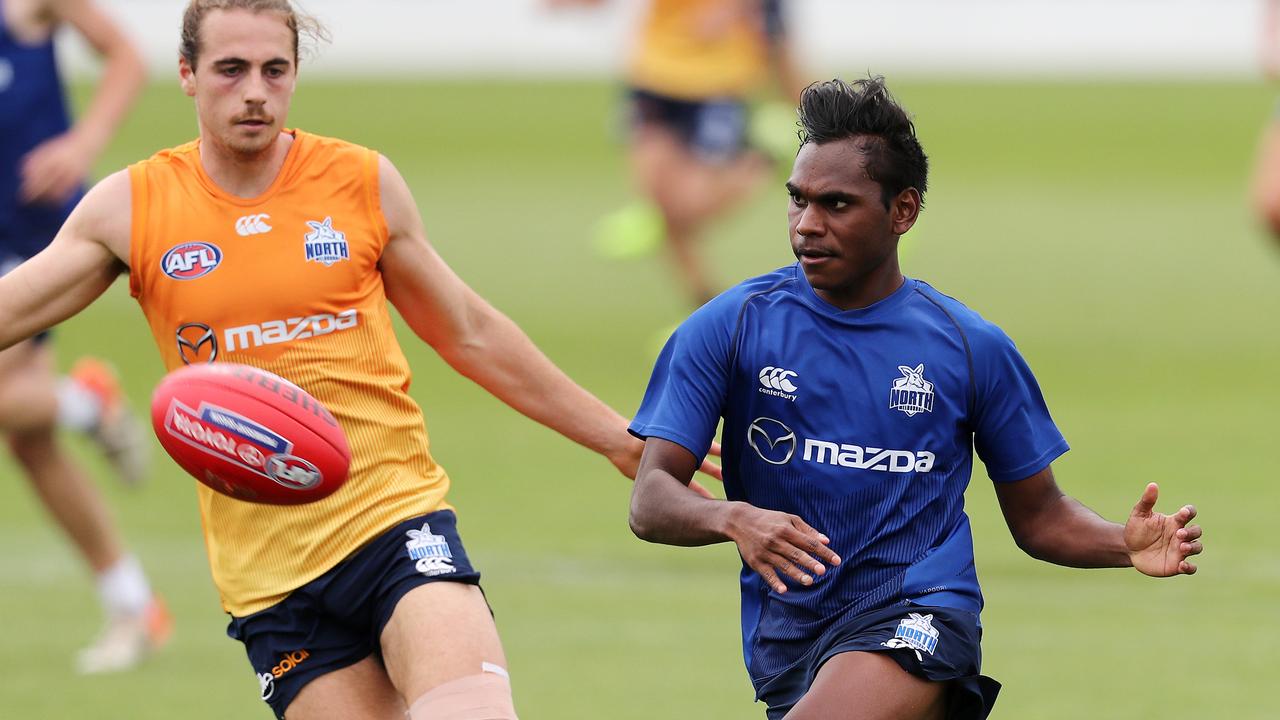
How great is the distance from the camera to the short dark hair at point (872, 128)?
14.7 feet

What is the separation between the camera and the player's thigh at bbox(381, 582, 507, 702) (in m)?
4.56

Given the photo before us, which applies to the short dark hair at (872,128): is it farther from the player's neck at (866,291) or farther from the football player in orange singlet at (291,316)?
the football player in orange singlet at (291,316)

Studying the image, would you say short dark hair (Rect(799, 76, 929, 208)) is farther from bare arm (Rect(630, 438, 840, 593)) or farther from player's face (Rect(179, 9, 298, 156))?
player's face (Rect(179, 9, 298, 156))

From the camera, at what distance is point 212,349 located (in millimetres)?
4793

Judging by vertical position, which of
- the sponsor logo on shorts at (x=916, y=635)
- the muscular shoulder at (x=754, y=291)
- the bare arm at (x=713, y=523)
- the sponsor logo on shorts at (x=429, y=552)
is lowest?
the sponsor logo on shorts at (x=429, y=552)

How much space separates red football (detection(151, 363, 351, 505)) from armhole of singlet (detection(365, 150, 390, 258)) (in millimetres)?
459

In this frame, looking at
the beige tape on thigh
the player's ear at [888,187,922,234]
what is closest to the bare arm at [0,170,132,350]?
the beige tape on thigh

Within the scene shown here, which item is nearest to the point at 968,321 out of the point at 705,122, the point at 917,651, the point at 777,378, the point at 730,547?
the point at 777,378

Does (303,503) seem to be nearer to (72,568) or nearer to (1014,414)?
(1014,414)

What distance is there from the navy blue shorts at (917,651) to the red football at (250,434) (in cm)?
108

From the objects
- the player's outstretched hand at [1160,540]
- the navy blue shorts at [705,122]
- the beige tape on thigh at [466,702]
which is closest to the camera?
the player's outstretched hand at [1160,540]

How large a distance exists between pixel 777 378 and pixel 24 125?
14.6 feet

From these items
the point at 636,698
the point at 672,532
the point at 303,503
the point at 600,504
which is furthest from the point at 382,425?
the point at 600,504

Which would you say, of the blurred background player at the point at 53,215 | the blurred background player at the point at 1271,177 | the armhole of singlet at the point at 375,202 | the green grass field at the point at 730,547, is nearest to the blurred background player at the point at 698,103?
the green grass field at the point at 730,547
